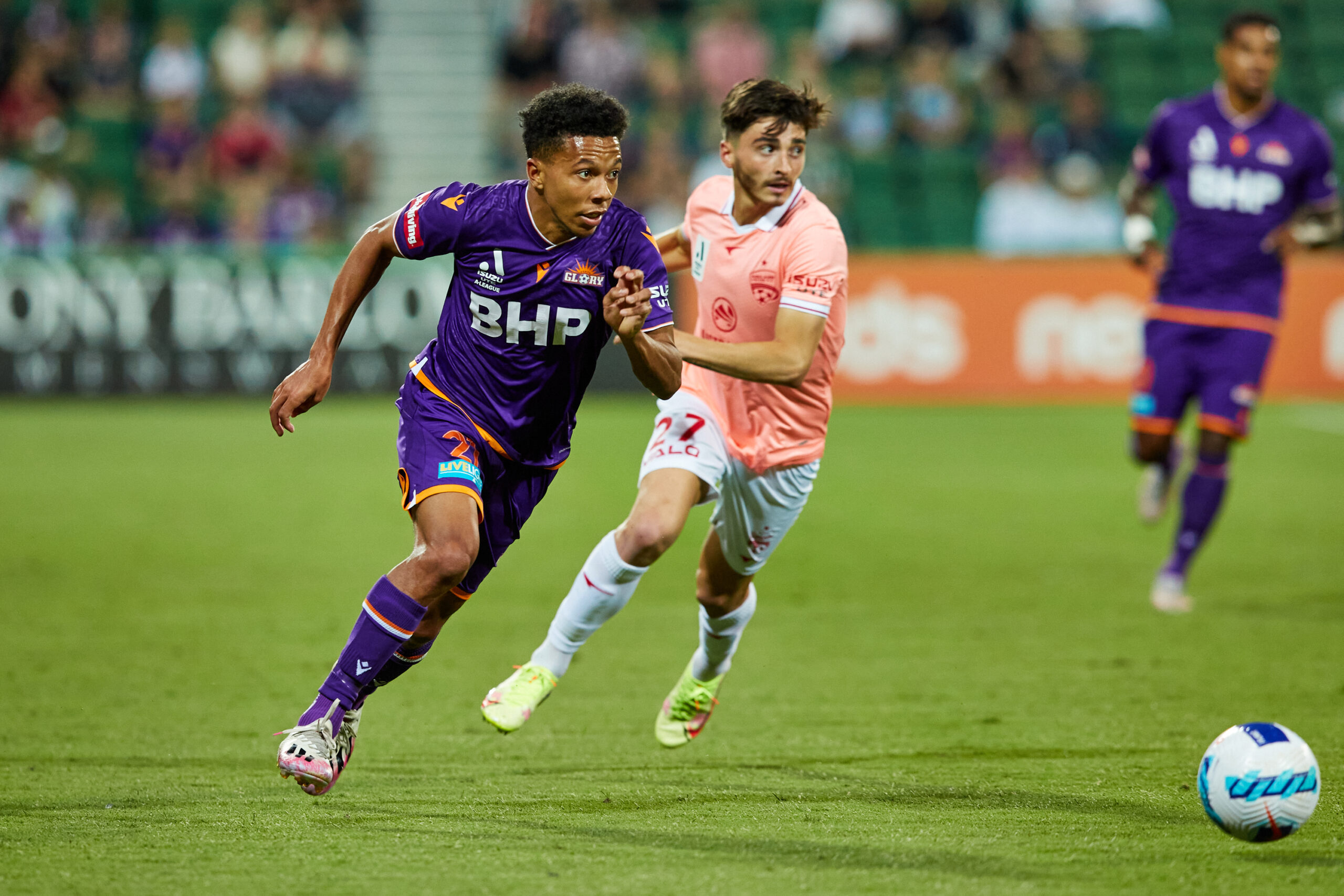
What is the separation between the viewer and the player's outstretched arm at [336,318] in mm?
4742

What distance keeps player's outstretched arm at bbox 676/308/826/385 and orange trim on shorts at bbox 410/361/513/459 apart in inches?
24.9

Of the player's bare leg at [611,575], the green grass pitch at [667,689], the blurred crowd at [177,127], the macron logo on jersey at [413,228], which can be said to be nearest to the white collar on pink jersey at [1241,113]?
the green grass pitch at [667,689]

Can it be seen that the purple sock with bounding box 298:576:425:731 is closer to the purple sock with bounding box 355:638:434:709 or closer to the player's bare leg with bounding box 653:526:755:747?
the purple sock with bounding box 355:638:434:709

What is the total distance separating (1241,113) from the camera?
8414mm

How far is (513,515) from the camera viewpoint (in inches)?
204

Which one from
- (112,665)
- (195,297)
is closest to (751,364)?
(112,665)

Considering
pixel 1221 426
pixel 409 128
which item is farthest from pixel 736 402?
pixel 409 128

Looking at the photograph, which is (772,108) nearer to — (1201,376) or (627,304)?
(627,304)

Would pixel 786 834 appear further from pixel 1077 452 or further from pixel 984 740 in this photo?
pixel 1077 452

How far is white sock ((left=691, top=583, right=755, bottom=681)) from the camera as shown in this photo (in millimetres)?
5797

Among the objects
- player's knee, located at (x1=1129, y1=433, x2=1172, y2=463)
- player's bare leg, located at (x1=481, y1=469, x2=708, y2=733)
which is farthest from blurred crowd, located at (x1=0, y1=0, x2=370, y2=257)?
player's bare leg, located at (x1=481, y1=469, x2=708, y2=733)

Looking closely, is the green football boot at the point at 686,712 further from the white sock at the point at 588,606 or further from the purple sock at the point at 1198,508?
the purple sock at the point at 1198,508

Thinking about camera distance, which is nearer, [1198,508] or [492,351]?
[492,351]

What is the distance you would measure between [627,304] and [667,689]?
237 cm
